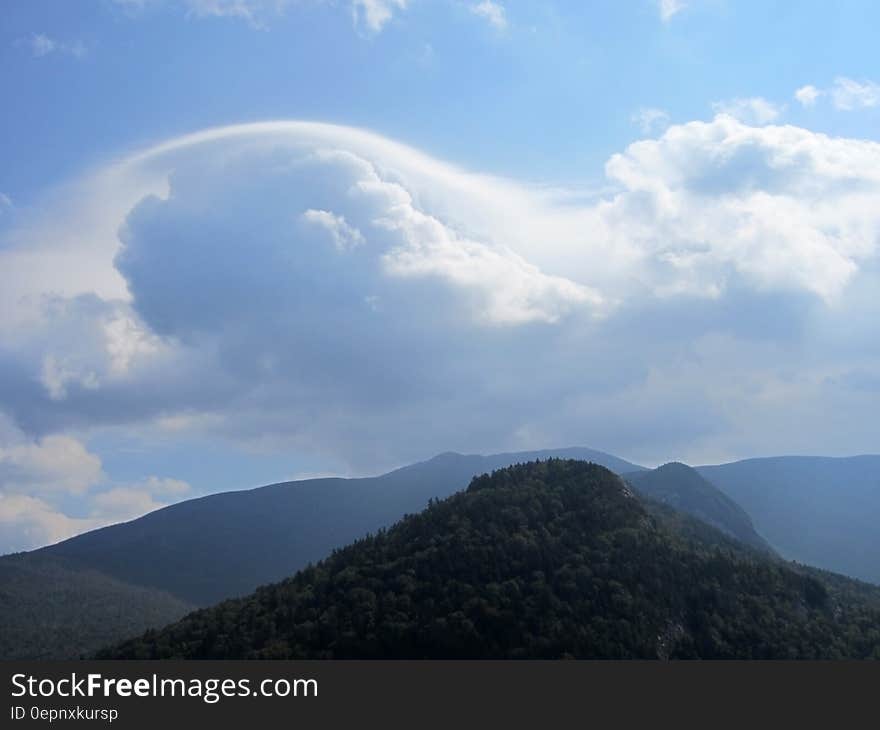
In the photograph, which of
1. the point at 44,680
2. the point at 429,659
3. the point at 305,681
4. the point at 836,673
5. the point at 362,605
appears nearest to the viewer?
the point at 44,680

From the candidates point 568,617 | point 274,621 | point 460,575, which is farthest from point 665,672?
point 274,621

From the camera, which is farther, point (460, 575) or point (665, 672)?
point (460, 575)

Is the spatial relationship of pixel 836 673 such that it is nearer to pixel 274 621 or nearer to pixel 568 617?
pixel 568 617

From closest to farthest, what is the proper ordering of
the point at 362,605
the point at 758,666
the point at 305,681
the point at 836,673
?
the point at 305,681 < the point at 836,673 < the point at 758,666 < the point at 362,605

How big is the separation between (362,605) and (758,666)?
83.8m

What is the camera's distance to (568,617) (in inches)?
6959

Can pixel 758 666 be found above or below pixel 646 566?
below

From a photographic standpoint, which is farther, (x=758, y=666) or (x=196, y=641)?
(x=196, y=641)

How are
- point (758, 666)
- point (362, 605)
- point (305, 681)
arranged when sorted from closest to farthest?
point (305, 681) < point (758, 666) < point (362, 605)

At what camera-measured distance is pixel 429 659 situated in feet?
579

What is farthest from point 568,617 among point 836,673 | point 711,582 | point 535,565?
point 836,673

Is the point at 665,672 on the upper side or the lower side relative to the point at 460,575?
lower

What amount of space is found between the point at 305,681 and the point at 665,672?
5183 cm

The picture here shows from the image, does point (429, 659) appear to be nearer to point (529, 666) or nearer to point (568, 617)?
point (568, 617)
